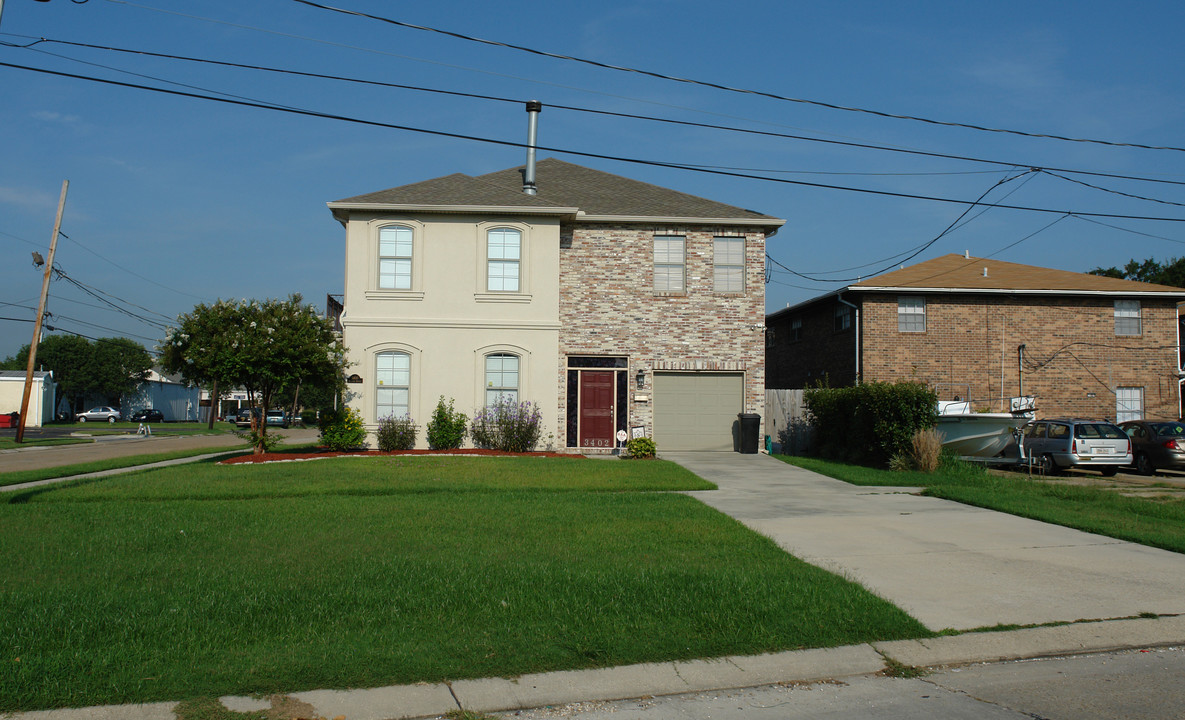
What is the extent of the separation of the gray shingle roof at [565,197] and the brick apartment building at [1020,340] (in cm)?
627

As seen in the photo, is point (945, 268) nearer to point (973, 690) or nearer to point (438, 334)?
point (438, 334)

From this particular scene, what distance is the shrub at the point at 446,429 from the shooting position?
20875 mm

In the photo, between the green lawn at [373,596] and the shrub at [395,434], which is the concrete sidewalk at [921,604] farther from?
the shrub at [395,434]

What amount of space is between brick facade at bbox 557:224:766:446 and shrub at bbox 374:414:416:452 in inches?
162

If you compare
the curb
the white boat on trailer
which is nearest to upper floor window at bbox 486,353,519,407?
the white boat on trailer

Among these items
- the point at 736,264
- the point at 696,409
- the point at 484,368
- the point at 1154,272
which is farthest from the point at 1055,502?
the point at 1154,272

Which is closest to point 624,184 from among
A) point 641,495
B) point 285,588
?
point 641,495

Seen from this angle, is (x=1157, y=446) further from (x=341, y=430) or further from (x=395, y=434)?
(x=341, y=430)

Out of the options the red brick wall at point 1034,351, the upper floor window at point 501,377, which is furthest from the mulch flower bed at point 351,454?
the red brick wall at point 1034,351

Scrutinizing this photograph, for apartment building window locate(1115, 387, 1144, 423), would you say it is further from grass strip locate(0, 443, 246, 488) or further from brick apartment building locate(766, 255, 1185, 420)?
grass strip locate(0, 443, 246, 488)

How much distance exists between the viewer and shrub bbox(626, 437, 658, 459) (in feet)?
64.4

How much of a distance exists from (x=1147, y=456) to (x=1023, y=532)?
1392 centimetres

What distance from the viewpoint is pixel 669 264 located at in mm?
22422

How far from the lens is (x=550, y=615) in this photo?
6.24m
